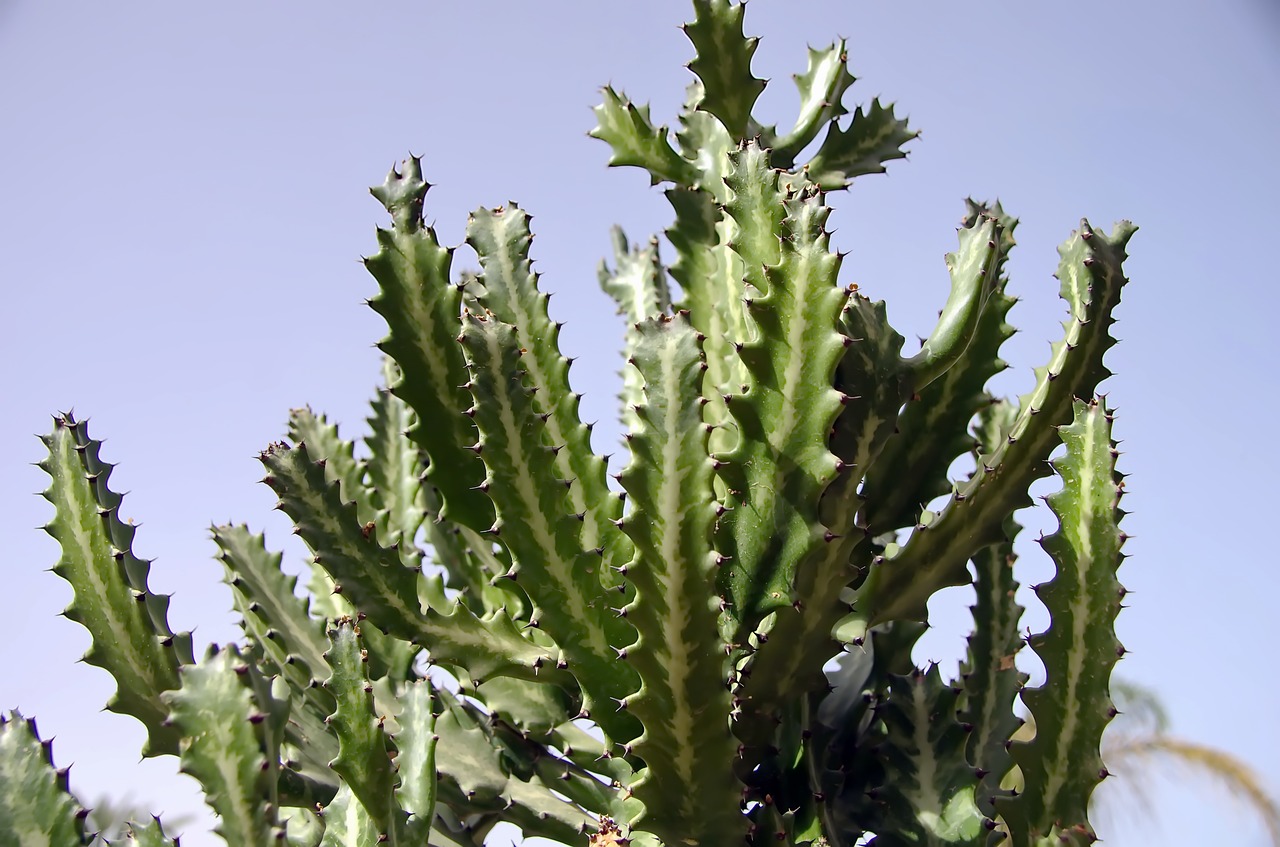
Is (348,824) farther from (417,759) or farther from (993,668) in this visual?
(993,668)

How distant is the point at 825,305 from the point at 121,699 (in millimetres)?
1702

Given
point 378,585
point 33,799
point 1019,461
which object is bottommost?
point 33,799

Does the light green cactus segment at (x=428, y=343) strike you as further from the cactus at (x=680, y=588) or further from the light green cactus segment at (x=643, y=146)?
the light green cactus segment at (x=643, y=146)

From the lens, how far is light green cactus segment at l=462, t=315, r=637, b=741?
→ 2.50 meters

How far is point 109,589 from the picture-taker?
8.12ft

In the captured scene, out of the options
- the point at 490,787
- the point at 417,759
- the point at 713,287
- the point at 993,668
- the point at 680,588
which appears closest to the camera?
the point at 680,588

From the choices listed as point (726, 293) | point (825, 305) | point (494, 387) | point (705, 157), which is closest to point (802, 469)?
point (825, 305)

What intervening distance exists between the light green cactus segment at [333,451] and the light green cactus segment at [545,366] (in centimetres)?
96

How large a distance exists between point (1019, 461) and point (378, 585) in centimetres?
153

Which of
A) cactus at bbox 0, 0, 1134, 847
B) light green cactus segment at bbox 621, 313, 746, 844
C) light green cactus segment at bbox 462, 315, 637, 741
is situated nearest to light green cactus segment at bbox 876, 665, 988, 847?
cactus at bbox 0, 0, 1134, 847

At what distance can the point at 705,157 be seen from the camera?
3.34 metres

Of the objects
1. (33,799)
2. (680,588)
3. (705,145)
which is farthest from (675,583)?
(705,145)

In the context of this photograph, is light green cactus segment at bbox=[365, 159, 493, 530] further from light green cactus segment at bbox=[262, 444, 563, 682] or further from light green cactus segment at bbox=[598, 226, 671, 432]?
light green cactus segment at bbox=[598, 226, 671, 432]

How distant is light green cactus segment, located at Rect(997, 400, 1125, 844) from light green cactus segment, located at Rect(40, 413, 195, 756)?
1.87m
